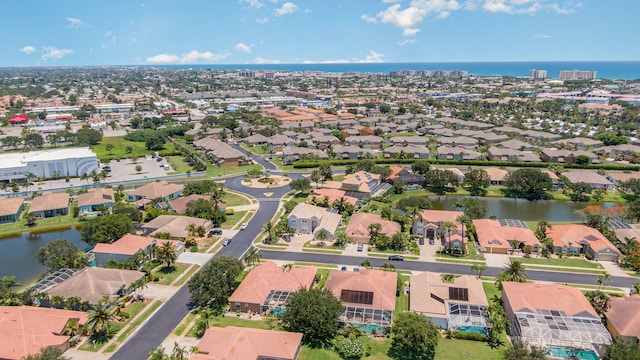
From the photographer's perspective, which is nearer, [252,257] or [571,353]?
[571,353]

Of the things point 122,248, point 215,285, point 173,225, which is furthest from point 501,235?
point 122,248

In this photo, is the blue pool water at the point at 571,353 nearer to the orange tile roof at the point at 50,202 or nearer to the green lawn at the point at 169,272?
the green lawn at the point at 169,272

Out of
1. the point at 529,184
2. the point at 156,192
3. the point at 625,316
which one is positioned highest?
the point at 529,184

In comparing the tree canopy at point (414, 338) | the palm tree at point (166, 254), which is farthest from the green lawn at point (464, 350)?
the palm tree at point (166, 254)

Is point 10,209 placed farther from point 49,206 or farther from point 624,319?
point 624,319

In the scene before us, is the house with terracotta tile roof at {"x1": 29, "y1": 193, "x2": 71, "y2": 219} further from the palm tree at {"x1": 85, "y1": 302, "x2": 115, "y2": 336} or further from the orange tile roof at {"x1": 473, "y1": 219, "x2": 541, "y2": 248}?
the orange tile roof at {"x1": 473, "y1": 219, "x2": 541, "y2": 248}

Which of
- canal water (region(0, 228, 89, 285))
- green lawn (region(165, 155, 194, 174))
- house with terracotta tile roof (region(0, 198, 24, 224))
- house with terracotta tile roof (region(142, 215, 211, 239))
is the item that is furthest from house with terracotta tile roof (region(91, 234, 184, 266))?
green lawn (region(165, 155, 194, 174))
